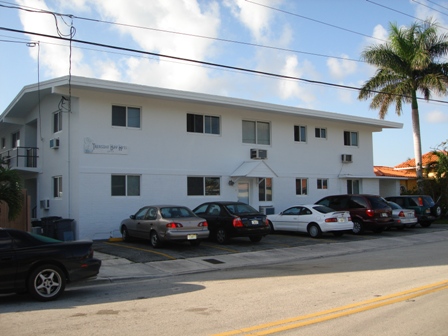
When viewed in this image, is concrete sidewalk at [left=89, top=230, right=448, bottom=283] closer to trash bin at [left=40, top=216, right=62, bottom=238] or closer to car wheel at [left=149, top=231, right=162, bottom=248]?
car wheel at [left=149, top=231, right=162, bottom=248]

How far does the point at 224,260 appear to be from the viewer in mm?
14312

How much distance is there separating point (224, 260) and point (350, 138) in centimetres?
1723

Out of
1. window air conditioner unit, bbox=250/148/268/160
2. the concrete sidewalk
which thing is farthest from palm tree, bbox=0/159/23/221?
window air conditioner unit, bbox=250/148/268/160

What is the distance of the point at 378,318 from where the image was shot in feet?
22.4

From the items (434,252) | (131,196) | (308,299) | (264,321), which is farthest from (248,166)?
(264,321)

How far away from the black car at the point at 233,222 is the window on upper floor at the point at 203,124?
5.40m

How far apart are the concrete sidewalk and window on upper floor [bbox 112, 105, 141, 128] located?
6686mm

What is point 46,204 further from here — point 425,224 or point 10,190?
point 425,224

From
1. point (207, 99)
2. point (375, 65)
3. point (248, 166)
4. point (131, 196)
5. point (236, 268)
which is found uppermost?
point (375, 65)

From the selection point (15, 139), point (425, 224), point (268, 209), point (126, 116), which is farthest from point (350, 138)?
point (15, 139)

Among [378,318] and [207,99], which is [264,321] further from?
[207,99]

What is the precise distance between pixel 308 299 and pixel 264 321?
1784 mm

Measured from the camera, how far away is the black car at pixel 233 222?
1661cm

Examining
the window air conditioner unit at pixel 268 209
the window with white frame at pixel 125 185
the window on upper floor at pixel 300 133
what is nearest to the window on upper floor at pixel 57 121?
the window with white frame at pixel 125 185
